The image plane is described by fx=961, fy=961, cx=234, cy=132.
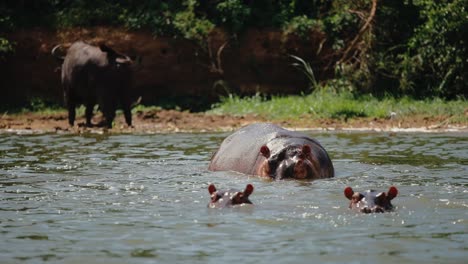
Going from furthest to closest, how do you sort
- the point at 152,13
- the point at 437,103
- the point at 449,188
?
1. the point at 152,13
2. the point at 437,103
3. the point at 449,188

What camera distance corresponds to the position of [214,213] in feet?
24.1

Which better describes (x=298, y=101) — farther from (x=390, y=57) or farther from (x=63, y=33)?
(x=63, y=33)

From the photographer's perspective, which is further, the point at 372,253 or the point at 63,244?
the point at 63,244

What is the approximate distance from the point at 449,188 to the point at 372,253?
3025 mm

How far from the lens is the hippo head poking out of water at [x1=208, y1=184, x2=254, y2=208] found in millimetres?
7508

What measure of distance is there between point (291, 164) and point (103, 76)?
7.67 m

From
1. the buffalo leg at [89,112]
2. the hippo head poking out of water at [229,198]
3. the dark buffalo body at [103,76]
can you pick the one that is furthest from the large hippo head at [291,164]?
the buffalo leg at [89,112]

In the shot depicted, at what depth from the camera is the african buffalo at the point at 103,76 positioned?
53.7 feet

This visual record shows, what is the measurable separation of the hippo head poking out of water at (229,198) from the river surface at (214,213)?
0.29 ft

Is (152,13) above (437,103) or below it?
above

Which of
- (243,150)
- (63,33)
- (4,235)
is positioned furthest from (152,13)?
(4,235)

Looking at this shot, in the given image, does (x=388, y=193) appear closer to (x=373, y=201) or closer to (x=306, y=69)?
(x=373, y=201)

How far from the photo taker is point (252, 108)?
59.7 ft

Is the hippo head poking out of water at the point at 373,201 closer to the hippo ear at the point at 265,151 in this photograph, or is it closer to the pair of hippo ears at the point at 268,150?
the pair of hippo ears at the point at 268,150
